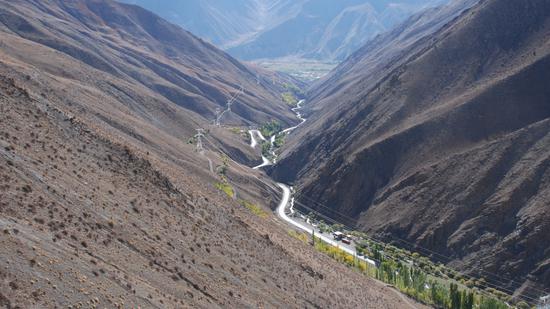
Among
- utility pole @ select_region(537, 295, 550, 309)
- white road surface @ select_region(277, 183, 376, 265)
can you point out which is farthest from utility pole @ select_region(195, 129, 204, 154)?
utility pole @ select_region(537, 295, 550, 309)

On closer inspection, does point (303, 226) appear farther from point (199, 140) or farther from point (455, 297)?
point (455, 297)

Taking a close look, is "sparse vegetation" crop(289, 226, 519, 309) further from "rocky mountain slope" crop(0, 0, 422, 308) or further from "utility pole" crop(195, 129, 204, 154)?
"utility pole" crop(195, 129, 204, 154)

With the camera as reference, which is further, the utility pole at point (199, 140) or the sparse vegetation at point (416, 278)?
the utility pole at point (199, 140)

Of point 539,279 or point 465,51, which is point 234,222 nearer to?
point 539,279

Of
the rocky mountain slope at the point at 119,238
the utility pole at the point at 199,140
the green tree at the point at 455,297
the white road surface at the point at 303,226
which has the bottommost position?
the rocky mountain slope at the point at 119,238

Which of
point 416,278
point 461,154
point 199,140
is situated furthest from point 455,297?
point 199,140

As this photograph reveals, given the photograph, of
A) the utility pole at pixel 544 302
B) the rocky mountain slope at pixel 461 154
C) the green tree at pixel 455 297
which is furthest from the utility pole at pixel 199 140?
the utility pole at pixel 544 302

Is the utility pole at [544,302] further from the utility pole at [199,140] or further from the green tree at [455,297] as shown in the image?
the utility pole at [199,140]

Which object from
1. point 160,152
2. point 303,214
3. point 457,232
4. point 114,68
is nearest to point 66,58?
point 114,68
